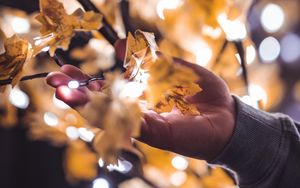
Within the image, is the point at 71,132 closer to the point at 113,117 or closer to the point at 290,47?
the point at 113,117

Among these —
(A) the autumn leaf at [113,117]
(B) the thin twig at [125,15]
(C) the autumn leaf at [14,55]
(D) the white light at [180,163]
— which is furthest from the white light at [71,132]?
(A) the autumn leaf at [113,117]

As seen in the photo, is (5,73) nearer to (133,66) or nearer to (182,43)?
(133,66)

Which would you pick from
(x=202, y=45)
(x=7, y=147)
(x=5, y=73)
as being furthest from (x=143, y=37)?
(x=7, y=147)

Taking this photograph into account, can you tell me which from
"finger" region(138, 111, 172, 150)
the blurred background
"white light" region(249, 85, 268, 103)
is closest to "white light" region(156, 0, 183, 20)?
the blurred background

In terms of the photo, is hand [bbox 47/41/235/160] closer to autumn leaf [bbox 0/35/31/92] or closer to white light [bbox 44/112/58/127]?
autumn leaf [bbox 0/35/31/92]

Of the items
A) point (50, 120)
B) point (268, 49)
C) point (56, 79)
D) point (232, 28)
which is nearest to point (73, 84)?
point (56, 79)
